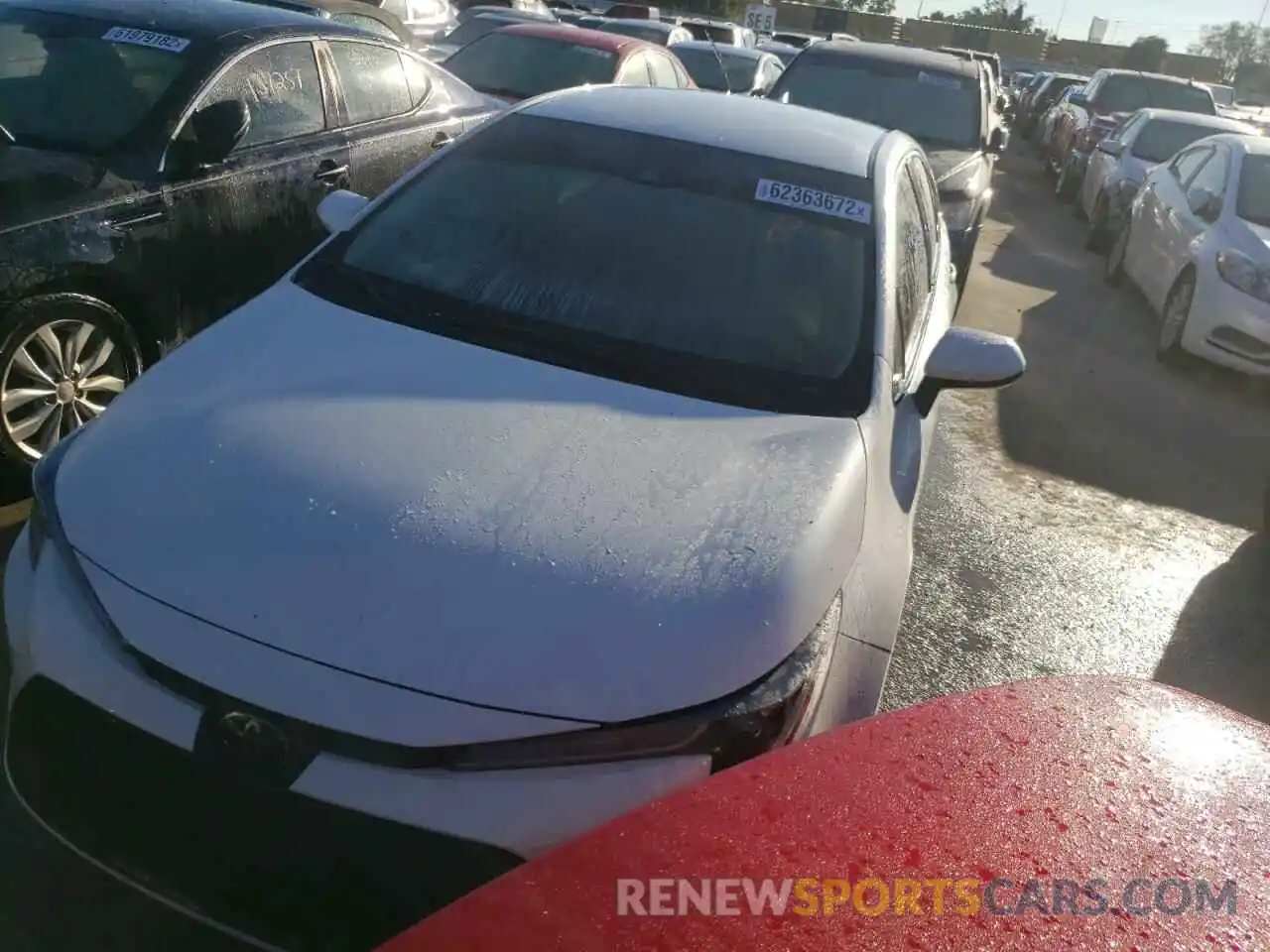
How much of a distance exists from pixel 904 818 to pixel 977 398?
570 centimetres

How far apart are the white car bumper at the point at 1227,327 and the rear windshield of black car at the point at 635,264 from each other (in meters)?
4.88

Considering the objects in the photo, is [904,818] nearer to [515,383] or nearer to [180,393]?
[515,383]

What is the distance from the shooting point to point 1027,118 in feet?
84.8

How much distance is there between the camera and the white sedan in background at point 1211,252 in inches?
283

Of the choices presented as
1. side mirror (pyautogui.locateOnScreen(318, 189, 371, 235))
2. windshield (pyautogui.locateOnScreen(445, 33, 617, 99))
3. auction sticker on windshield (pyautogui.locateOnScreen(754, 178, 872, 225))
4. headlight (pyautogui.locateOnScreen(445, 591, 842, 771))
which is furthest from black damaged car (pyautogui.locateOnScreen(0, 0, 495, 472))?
windshield (pyautogui.locateOnScreen(445, 33, 617, 99))

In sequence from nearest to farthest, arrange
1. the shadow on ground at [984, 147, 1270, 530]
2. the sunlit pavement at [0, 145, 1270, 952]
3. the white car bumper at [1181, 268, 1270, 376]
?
the sunlit pavement at [0, 145, 1270, 952] < the shadow on ground at [984, 147, 1270, 530] < the white car bumper at [1181, 268, 1270, 376]

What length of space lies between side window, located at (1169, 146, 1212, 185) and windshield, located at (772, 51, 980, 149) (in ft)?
5.63

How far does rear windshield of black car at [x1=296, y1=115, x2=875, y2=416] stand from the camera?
2.89 meters

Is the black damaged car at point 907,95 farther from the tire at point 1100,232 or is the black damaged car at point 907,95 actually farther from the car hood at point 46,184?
the car hood at point 46,184

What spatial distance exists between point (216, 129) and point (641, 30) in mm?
10399

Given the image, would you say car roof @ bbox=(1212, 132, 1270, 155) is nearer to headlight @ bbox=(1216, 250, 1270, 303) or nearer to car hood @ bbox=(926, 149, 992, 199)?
headlight @ bbox=(1216, 250, 1270, 303)

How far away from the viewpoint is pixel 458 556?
2.11 m

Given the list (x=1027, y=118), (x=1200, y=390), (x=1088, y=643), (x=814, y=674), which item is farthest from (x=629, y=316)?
(x=1027, y=118)
